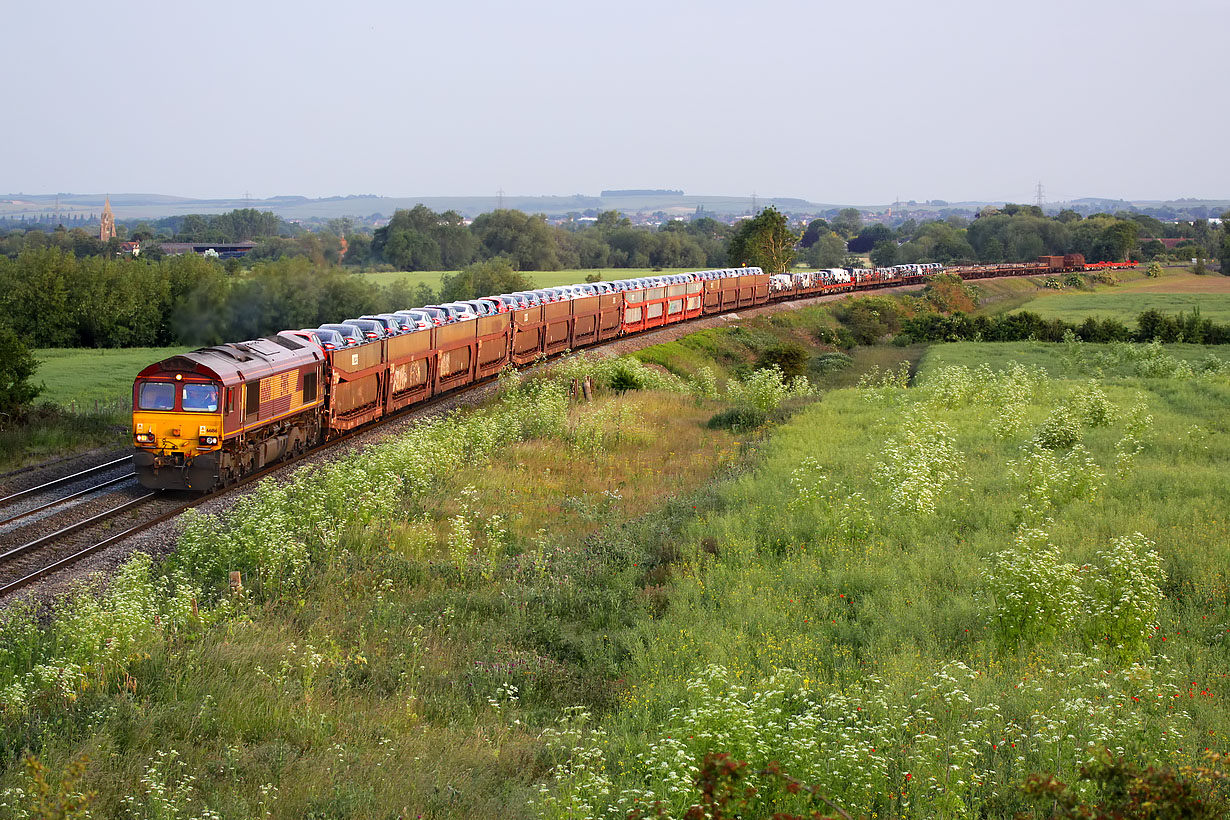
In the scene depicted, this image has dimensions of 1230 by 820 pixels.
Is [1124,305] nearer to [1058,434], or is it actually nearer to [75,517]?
[1058,434]

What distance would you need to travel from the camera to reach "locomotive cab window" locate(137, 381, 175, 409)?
71.2ft

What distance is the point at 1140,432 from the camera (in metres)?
24.8

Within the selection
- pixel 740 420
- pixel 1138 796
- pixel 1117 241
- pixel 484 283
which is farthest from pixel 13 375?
pixel 1117 241

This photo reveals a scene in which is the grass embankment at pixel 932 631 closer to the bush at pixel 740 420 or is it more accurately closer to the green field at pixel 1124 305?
the bush at pixel 740 420

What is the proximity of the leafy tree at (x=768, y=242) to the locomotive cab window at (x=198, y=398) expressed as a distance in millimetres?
85346

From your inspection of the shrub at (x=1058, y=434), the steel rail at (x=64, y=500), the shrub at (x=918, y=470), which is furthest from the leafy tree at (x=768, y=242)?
the steel rail at (x=64, y=500)

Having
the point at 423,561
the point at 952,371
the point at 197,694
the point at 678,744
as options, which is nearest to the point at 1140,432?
the point at 952,371

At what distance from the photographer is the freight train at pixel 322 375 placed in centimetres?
2162

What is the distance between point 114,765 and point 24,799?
2.91 feet

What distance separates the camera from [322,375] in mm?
26906

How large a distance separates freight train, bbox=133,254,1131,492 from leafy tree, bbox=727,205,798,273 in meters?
50.6

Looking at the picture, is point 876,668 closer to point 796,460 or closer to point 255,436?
point 796,460

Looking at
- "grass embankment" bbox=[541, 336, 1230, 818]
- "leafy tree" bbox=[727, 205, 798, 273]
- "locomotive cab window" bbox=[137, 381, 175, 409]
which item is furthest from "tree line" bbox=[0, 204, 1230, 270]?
"grass embankment" bbox=[541, 336, 1230, 818]

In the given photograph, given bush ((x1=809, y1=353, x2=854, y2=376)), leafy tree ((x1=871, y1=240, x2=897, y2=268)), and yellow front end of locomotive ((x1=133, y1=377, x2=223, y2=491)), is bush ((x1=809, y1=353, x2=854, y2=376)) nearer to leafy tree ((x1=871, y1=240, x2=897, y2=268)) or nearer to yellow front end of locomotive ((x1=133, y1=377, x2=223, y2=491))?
yellow front end of locomotive ((x1=133, y1=377, x2=223, y2=491))
